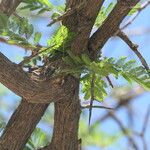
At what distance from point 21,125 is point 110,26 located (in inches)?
14.7

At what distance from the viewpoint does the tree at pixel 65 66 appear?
1.23m

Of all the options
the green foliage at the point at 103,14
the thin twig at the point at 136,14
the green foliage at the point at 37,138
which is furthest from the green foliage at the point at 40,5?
the green foliage at the point at 37,138

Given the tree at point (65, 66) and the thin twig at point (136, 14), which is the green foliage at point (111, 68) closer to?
the tree at point (65, 66)

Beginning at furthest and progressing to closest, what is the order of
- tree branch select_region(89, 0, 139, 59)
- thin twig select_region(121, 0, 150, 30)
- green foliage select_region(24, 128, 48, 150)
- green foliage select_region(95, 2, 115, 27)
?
green foliage select_region(24, 128, 48, 150), thin twig select_region(121, 0, 150, 30), green foliage select_region(95, 2, 115, 27), tree branch select_region(89, 0, 139, 59)

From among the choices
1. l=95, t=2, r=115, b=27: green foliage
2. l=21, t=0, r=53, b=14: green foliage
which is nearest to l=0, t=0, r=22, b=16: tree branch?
l=21, t=0, r=53, b=14: green foliage

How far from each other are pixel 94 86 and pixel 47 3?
10.1 inches

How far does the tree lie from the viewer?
1.23 metres

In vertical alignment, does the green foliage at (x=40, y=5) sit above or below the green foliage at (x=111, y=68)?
above

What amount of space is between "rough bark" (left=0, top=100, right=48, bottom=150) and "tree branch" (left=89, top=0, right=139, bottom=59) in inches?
A: 8.8

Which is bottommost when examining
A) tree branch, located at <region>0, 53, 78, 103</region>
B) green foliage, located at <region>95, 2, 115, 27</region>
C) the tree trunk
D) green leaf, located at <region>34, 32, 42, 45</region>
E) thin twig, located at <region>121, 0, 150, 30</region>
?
tree branch, located at <region>0, 53, 78, 103</region>

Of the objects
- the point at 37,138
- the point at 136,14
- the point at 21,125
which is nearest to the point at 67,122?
the point at 21,125

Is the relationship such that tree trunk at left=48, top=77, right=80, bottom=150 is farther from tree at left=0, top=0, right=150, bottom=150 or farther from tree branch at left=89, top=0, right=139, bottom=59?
tree branch at left=89, top=0, right=139, bottom=59

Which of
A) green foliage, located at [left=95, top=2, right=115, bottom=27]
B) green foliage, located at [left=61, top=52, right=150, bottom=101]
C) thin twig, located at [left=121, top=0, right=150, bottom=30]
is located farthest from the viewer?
thin twig, located at [left=121, top=0, right=150, bottom=30]

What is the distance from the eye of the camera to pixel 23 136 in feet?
4.77
